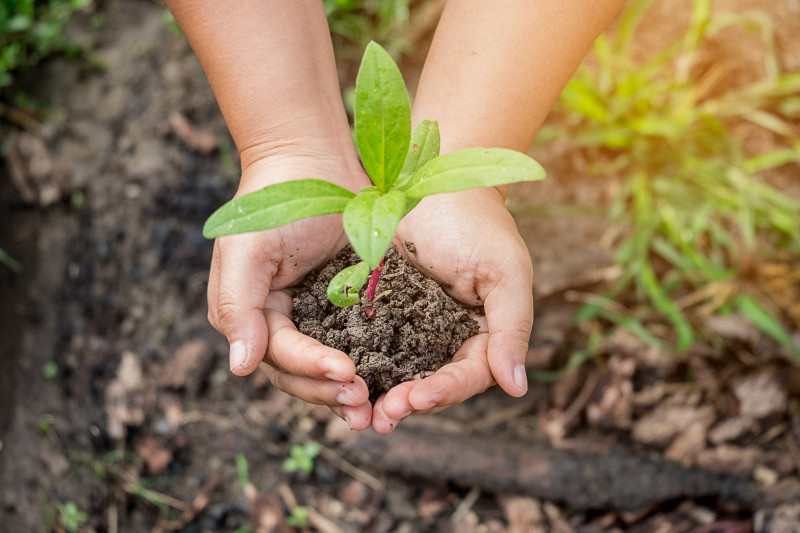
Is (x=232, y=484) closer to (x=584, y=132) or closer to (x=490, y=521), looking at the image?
(x=490, y=521)

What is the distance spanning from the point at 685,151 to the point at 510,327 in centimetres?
198

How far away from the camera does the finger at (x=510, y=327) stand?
4.73 ft

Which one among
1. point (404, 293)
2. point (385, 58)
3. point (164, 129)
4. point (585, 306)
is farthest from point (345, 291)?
point (164, 129)

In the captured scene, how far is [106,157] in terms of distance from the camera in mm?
2723

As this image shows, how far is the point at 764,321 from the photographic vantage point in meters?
2.41

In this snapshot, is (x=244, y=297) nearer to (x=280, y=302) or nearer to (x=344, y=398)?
(x=280, y=302)

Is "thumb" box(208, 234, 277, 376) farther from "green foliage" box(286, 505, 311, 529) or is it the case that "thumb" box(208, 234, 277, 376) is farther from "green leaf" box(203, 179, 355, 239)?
"green foliage" box(286, 505, 311, 529)

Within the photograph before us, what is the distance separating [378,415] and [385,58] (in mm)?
833

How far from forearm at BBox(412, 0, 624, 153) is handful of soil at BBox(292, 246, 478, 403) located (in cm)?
47

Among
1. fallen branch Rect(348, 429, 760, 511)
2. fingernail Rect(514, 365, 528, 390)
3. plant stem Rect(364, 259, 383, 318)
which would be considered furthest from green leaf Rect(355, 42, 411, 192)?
fallen branch Rect(348, 429, 760, 511)

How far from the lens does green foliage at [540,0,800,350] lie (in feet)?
8.75

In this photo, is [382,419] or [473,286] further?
[473,286]

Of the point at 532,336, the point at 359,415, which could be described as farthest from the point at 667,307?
the point at 359,415

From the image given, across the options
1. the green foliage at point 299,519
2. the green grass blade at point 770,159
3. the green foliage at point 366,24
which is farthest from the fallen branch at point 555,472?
the green foliage at point 366,24
